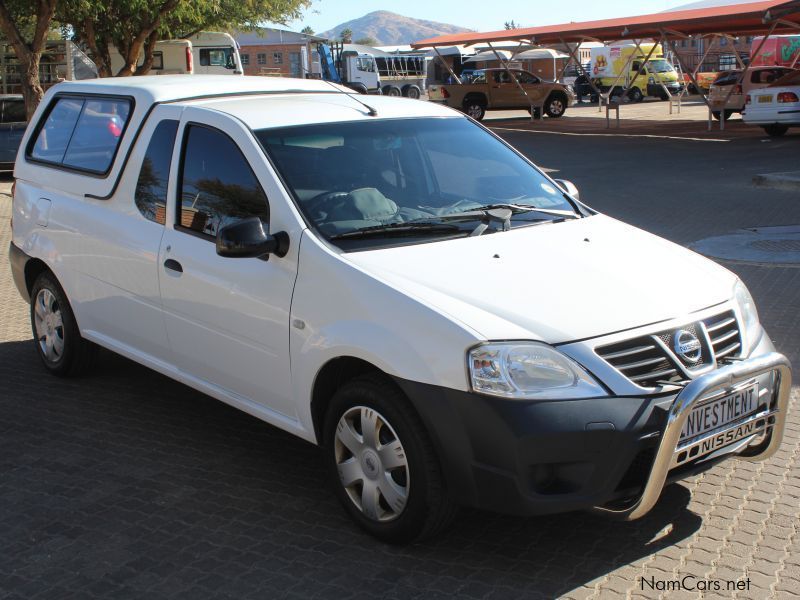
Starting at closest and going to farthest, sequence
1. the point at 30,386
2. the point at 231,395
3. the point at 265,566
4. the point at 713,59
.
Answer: the point at 265,566, the point at 231,395, the point at 30,386, the point at 713,59

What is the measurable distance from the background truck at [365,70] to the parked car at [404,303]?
169ft

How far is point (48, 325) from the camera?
6543mm

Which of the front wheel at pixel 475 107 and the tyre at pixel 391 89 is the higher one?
the front wheel at pixel 475 107

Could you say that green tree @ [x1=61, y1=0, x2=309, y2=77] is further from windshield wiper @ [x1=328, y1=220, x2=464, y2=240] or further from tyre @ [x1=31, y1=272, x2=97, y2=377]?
windshield wiper @ [x1=328, y1=220, x2=464, y2=240]

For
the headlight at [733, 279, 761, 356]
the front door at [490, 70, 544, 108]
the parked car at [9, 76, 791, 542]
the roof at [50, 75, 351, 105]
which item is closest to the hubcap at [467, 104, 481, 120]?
the front door at [490, 70, 544, 108]

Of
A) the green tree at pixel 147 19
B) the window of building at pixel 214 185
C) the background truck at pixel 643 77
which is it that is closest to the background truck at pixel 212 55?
the green tree at pixel 147 19

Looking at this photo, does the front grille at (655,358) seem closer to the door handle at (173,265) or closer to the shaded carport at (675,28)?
the door handle at (173,265)

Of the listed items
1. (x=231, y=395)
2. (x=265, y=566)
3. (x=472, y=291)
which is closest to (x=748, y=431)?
(x=472, y=291)

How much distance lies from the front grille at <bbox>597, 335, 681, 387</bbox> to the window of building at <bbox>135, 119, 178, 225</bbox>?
2.55 metres

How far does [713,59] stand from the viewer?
8550 centimetres

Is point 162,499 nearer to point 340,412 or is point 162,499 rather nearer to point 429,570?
point 340,412

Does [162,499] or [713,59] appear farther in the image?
[713,59]

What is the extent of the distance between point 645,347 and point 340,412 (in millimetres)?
1251

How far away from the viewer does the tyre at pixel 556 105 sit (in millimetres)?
36625
